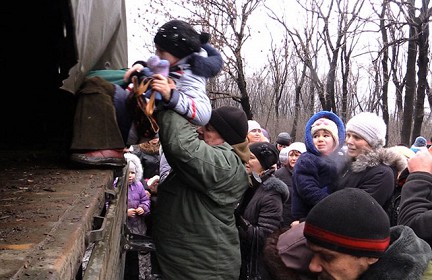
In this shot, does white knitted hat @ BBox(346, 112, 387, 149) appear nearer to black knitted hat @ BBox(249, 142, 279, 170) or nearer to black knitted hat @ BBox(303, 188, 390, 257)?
black knitted hat @ BBox(249, 142, 279, 170)

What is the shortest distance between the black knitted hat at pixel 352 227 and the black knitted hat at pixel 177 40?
107 centimetres

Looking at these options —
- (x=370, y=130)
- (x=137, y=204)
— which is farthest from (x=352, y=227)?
(x=137, y=204)

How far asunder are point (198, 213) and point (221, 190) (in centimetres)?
17

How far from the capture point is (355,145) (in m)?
3.27

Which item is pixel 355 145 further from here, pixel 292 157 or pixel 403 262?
pixel 403 262

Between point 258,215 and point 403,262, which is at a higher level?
point 403,262

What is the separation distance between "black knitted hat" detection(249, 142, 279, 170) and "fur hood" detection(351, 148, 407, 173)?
0.69 m

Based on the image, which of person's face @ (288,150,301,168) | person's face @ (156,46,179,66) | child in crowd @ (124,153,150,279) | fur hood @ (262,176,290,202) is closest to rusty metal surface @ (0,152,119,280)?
person's face @ (156,46,179,66)

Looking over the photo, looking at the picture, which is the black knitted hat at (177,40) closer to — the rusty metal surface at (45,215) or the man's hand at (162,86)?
the man's hand at (162,86)

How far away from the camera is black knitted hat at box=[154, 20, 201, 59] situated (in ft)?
7.39

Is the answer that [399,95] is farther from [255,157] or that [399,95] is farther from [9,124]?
[9,124]

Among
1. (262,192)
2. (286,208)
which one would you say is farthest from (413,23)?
(262,192)

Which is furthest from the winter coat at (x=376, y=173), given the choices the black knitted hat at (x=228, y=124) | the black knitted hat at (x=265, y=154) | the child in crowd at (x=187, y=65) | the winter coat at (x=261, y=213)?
the child in crowd at (x=187, y=65)

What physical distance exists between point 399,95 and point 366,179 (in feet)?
49.4
